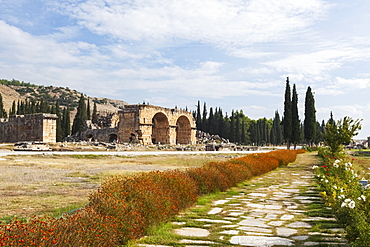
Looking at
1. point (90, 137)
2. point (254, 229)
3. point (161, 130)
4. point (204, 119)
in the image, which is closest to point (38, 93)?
point (204, 119)

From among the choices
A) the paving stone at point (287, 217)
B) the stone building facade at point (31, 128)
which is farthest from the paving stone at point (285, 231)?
the stone building facade at point (31, 128)

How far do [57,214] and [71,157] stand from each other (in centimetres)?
1465

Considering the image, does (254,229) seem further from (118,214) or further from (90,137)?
(90,137)

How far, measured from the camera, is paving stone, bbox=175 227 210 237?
15.9ft

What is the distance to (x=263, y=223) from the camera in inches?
220

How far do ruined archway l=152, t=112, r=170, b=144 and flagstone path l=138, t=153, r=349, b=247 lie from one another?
114 feet

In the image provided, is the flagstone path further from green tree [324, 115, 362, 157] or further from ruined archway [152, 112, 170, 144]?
ruined archway [152, 112, 170, 144]

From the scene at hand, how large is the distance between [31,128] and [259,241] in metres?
→ 32.8

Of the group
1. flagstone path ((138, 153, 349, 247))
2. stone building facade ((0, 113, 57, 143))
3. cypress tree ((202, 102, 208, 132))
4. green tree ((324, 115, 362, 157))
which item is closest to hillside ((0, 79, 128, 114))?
cypress tree ((202, 102, 208, 132))

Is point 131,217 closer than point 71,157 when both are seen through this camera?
Yes

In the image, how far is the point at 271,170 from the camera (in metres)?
15.5

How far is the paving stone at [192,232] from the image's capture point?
486 centimetres

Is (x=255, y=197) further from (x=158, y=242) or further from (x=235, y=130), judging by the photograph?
(x=235, y=130)

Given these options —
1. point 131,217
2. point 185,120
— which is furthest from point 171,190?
point 185,120
